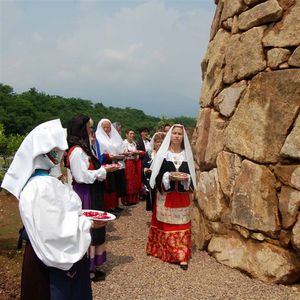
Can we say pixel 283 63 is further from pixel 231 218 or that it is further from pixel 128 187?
pixel 128 187

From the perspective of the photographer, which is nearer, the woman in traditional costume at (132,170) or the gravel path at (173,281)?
the gravel path at (173,281)

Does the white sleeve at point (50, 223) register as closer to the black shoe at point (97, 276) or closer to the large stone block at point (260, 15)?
the black shoe at point (97, 276)

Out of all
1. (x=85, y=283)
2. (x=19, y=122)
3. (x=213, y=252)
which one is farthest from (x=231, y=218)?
(x=19, y=122)

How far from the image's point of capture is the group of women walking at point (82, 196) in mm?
2307

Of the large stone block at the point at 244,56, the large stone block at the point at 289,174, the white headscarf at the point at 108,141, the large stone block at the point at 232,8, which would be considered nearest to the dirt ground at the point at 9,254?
the white headscarf at the point at 108,141

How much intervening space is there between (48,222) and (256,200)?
2.89 meters

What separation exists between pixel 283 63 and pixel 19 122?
13630mm

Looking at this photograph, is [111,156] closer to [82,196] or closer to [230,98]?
[82,196]

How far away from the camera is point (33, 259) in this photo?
8.13 feet

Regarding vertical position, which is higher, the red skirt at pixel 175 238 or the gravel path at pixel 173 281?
the red skirt at pixel 175 238

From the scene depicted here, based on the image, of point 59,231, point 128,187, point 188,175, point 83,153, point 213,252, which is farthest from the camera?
point 128,187

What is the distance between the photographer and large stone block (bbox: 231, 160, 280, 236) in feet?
14.4

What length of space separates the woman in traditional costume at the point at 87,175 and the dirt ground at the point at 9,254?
0.87m

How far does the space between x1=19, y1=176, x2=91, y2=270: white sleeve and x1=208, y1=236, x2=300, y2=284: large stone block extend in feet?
8.98
